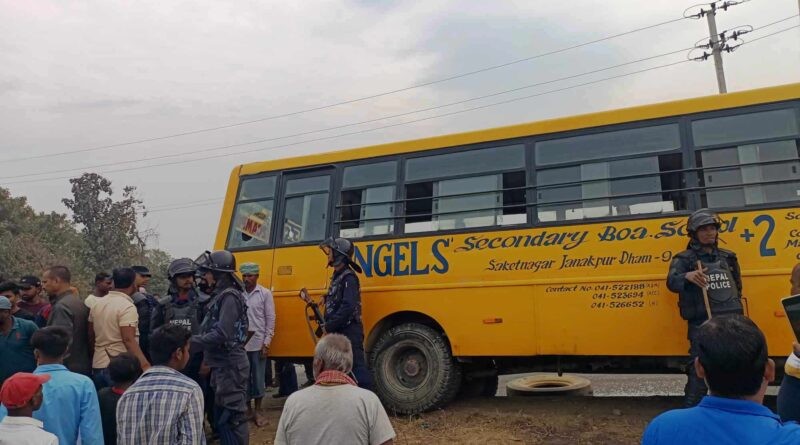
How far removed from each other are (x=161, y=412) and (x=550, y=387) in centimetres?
608

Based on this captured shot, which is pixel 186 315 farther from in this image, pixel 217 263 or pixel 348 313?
pixel 348 313

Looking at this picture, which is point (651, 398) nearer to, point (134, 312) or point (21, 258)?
point (134, 312)

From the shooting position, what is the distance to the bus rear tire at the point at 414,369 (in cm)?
655

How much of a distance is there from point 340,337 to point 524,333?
11.9 feet

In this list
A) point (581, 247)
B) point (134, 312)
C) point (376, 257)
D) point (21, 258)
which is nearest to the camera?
point (134, 312)

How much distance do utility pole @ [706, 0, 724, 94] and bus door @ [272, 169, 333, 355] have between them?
16861 millimetres

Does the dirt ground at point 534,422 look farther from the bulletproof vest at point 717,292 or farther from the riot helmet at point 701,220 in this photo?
the riot helmet at point 701,220

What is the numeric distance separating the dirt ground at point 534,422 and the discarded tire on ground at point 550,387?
1.37 feet

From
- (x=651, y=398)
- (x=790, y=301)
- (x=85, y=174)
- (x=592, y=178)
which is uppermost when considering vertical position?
(x=85, y=174)

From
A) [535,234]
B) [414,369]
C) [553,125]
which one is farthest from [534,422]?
[553,125]

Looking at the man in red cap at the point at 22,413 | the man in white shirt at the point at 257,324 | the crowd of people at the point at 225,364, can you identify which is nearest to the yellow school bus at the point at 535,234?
the man in white shirt at the point at 257,324

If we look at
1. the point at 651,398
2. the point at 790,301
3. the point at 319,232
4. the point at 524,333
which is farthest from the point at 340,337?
the point at 651,398

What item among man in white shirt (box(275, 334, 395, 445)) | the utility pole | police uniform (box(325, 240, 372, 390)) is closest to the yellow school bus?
police uniform (box(325, 240, 372, 390))

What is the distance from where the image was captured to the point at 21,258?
29.7 metres
